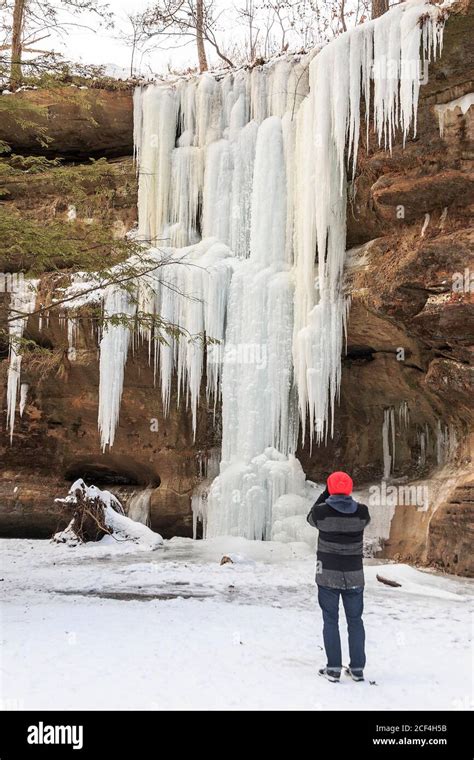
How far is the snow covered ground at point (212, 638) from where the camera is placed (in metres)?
4.56

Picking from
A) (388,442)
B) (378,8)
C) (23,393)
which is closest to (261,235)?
(388,442)

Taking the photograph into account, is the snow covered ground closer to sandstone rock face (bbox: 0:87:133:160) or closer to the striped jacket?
the striped jacket

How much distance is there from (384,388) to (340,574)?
940cm

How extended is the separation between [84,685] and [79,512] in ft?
30.9

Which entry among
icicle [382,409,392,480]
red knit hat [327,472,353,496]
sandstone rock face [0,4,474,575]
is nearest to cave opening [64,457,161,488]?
sandstone rock face [0,4,474,575]

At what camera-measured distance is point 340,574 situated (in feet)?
16.5

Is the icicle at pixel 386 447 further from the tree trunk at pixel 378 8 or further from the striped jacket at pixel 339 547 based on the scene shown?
the striped jacket at pixel 339 547

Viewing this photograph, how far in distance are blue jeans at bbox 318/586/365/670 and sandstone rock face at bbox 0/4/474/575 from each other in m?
5.60

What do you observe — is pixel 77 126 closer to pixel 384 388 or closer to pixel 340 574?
pixel 384 388

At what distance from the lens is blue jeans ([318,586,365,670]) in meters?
4.97

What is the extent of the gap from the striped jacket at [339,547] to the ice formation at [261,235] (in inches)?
274

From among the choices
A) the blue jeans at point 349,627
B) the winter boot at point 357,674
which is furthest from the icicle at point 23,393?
the winter boot at point 357,674
